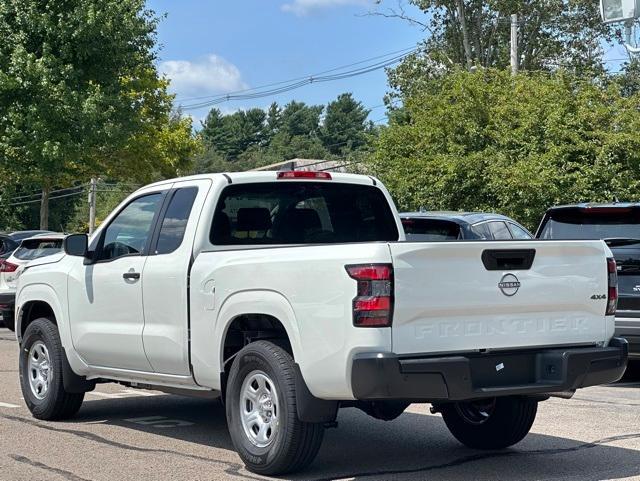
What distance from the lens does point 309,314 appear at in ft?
20.2

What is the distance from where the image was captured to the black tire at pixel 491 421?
24.6 ft

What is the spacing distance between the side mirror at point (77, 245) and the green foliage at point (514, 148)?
17.0m

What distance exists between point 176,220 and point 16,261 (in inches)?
452

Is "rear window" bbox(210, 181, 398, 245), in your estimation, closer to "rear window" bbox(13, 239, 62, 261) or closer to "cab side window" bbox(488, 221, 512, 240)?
"cab side window" bbox(488, 221, 512, 240)

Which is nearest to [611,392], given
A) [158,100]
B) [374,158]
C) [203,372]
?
[203,372]

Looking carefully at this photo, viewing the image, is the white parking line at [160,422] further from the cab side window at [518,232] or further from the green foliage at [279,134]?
the green foliage at [279,134]

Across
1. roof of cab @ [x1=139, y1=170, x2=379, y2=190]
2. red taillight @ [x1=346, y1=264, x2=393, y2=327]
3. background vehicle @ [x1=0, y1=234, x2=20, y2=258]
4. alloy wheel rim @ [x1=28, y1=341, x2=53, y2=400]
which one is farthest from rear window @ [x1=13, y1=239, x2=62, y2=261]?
red taillight @ [x1=346, y1=264, x2=393, y2=327]

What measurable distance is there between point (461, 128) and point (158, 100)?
17279mm

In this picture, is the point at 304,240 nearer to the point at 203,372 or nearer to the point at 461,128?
the point at 203,372

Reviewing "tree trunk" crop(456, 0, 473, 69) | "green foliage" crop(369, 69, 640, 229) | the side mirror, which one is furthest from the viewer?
"tree trunk" crop(456, 0, 473, 69)

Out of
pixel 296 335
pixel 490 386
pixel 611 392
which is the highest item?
pixel 296 335

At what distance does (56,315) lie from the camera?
28.8 ft

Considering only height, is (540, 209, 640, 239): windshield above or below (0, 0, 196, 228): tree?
below

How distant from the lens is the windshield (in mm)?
11406
